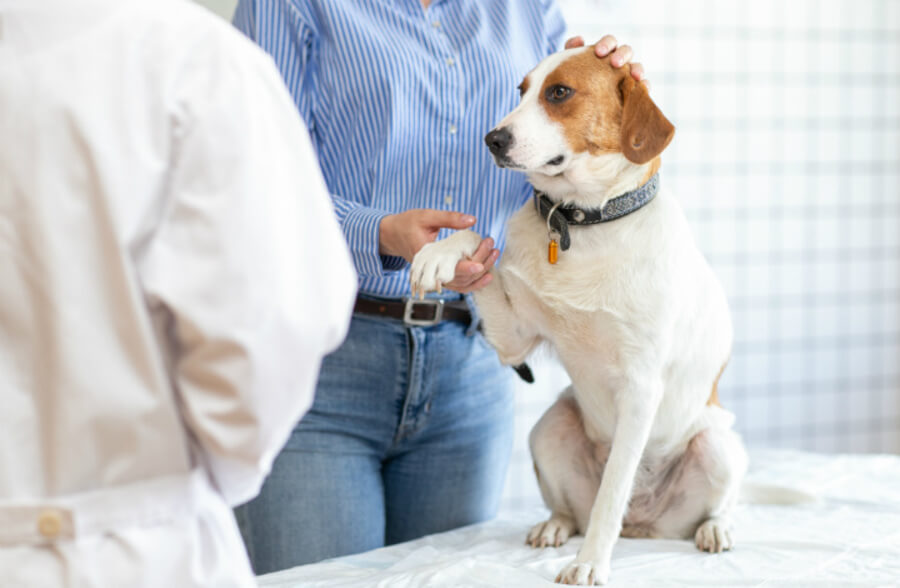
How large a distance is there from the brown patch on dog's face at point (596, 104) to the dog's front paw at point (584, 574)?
62 centimetres

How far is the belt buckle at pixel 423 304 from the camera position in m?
1.51

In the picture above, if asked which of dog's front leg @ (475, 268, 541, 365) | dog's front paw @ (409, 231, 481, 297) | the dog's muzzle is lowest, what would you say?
dog's front leg @ (475, 268, 541, 365)

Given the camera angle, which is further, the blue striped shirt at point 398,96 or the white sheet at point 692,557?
the blue striped shirt at point 398,96

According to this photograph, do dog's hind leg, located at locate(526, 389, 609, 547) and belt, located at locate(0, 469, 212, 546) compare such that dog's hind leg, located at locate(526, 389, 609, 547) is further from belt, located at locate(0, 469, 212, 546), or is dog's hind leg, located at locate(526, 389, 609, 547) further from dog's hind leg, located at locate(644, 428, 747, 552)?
belt, located at locate(0, 469, 212, 546)

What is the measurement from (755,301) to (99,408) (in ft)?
9.23

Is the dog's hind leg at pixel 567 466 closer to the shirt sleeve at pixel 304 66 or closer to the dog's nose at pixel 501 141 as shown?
the shirt sleeve at pixel 304 66

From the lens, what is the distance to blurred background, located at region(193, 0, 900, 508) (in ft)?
9.62

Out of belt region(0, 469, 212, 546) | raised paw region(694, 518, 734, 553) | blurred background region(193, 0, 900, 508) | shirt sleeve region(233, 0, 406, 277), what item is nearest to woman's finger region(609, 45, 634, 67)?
shirt sleeve region(233, 0, 406, 277)

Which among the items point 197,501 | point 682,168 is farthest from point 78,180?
point 682,168

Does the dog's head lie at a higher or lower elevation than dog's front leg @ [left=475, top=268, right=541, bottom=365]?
higher

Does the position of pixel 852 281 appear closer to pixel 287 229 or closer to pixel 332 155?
pixel 332 155

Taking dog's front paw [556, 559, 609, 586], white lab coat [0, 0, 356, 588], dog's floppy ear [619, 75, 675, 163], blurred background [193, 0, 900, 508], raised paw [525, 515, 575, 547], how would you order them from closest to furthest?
white lab coat [0, 0, 356, 588] → dog's front paw [556, 559, 609, 586] → dog's floppy ear [619, 75, 675, 163] → raised paw [525, 515, 575, 547] → blurred background [193, 0, 900, 508]

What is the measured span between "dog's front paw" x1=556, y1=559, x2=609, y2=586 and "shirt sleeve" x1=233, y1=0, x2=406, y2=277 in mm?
567

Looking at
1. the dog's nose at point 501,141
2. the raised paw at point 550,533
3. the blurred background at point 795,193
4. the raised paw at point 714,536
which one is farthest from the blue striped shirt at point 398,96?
the blurred background at point 795,193
